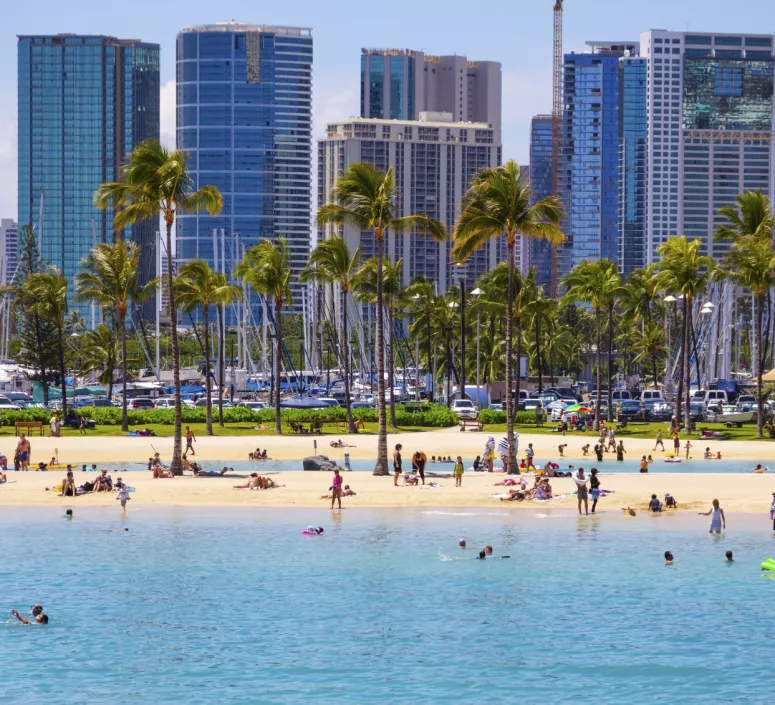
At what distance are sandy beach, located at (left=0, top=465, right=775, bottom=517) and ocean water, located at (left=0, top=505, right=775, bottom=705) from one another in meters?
1.88

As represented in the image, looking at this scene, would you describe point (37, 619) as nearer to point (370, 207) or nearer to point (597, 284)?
point (370, 207)

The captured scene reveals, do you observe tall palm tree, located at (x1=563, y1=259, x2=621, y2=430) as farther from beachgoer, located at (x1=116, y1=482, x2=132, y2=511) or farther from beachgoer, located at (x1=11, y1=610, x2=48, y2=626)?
beachgoer, located at (x1=11, y1=610, x2=48, y2=626)

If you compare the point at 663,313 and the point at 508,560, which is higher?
the point at 663,313

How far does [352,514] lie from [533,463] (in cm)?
1543

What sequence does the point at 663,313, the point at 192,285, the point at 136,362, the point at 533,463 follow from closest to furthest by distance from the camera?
the point at 533,463
the point at 192,285
the point at 663,313
the point at 136,362

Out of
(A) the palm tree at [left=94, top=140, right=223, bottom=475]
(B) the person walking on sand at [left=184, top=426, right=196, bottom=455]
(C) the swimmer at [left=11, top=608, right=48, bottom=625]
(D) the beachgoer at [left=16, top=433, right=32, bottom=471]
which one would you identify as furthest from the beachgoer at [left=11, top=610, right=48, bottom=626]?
(B) the person walking on sand at [left=184, top=426, right=196, bottom=455]

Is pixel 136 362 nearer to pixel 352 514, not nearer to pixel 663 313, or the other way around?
pixel 663 313

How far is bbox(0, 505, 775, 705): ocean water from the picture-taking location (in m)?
24.3

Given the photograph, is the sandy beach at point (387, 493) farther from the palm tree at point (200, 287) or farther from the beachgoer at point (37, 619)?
the palm tree at point (200, 287)

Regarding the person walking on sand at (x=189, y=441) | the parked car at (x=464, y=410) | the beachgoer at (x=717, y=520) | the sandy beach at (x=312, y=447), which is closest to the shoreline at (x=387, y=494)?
the beachgoer at (x=717, y=520)

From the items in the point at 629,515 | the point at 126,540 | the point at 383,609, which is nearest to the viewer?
the point at 383,609

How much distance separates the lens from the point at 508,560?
117ft

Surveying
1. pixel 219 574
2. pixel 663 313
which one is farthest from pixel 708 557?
pixel 663 313

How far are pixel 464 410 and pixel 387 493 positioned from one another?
3881cm
